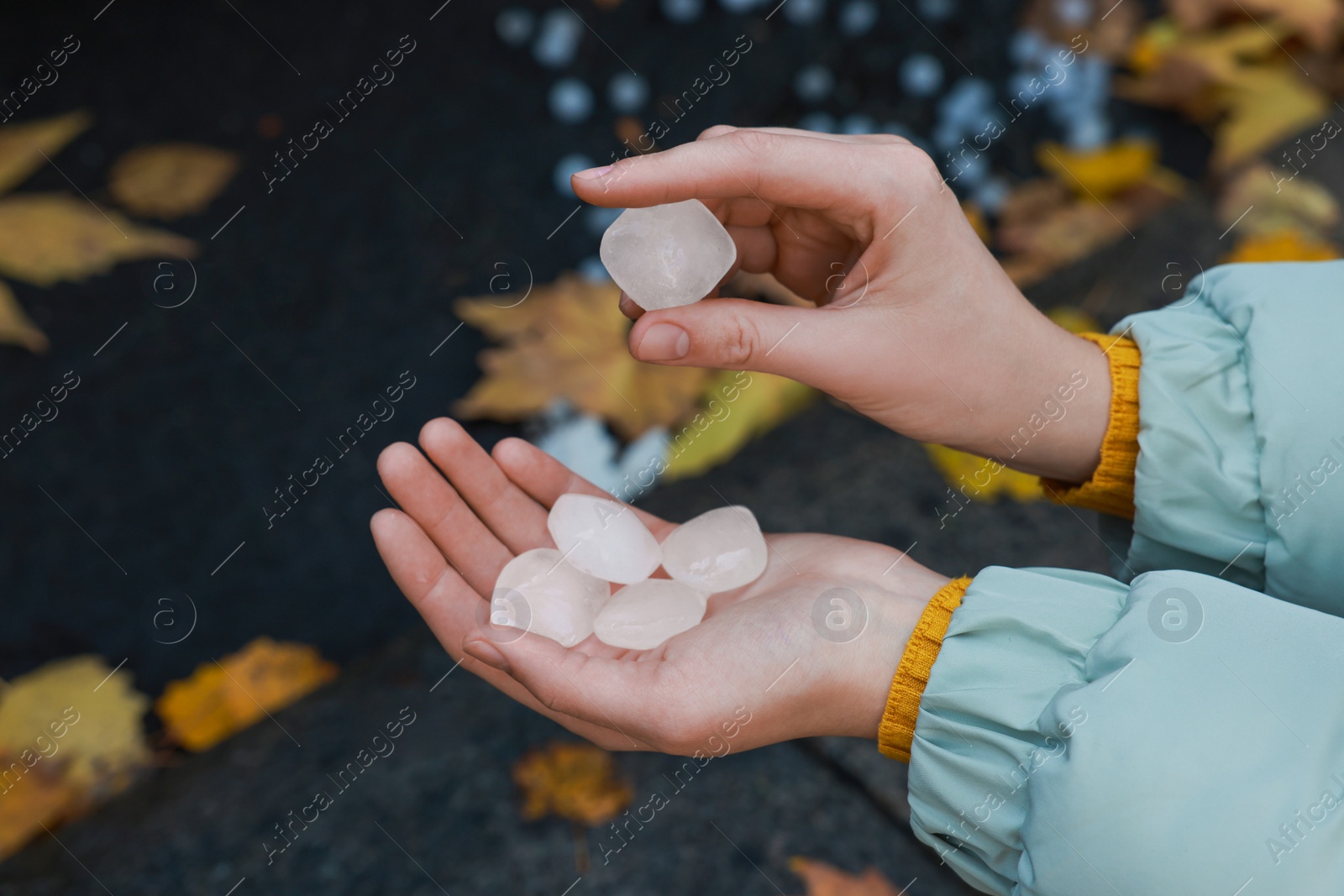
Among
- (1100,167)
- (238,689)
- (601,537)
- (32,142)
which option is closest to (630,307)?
(601,537)

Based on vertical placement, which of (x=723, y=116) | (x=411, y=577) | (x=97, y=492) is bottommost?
(x=723, y=116)

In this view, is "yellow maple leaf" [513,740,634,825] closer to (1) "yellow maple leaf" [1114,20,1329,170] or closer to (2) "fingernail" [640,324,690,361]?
(2) "fingernail" [640,324,690,361]

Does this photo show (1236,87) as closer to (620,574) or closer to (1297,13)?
(1297,13)

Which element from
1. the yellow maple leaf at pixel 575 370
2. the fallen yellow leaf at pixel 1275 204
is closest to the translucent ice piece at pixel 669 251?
the yellow maple leaf at pixel 575 370

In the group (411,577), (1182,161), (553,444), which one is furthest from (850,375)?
(1182,161)

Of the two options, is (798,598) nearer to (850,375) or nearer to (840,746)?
(850,375)

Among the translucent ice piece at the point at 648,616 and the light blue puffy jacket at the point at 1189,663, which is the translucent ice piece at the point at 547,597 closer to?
the translucent ice piece at the point at 648,616
